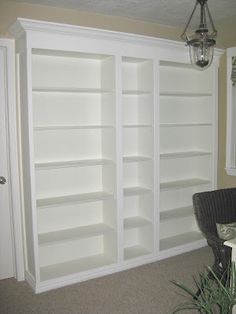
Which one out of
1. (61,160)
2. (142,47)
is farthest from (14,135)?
(142,47)

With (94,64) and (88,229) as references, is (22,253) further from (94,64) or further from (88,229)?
(94,64)

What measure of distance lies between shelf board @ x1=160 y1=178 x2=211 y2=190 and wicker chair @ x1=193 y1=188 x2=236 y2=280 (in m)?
0.76

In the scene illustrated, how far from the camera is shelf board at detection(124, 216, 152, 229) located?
3.52m

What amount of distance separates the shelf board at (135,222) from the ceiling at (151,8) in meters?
2.13

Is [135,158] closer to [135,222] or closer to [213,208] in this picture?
[135,222]

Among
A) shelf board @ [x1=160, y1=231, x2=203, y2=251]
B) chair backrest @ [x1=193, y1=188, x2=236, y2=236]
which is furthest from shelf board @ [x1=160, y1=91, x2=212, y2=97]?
shelf board @ [x1=160, y1=231, x2=203, y2=251]

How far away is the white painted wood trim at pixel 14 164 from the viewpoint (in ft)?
9.99

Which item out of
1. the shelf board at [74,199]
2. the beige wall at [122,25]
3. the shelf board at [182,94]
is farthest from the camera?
the shelf board at [182,94]

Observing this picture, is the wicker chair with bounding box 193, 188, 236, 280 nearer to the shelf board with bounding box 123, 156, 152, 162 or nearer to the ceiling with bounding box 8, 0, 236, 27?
the shelf board with bounding box 123, 156, 152, 162

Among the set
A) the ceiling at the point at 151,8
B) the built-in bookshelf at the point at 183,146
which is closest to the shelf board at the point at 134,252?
the built-in bookshelf at the point at 183,146

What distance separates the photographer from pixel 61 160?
3377 millimetres

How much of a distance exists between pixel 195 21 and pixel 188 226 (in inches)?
94.5

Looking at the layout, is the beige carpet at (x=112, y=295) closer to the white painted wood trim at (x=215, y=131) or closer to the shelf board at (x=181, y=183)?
the shelf board at (x=181, y=183)

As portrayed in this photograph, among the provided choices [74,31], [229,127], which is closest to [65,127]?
[74,31]
